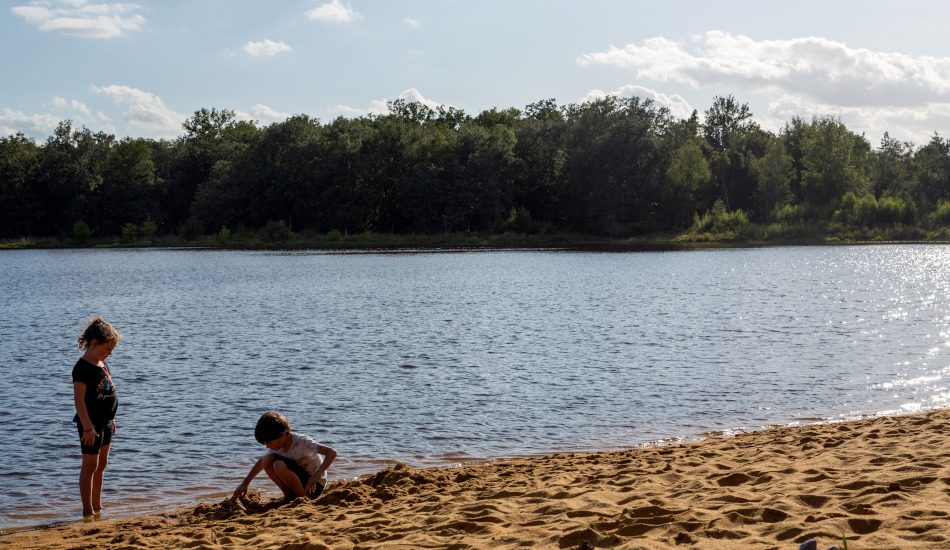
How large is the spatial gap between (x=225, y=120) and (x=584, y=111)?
63.7 metres

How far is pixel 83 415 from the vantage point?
31.3ft

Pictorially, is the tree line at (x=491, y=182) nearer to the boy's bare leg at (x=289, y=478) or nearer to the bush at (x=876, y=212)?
the bush at (x=876, y=212)

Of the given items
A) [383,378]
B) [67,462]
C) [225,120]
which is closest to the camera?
[67,462]

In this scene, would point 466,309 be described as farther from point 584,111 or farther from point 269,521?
point 584,111

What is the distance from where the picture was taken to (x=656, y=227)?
104 m

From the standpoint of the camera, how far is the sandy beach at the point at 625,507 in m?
6.95

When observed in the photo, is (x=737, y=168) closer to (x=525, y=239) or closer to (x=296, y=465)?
(x=525, y=239)

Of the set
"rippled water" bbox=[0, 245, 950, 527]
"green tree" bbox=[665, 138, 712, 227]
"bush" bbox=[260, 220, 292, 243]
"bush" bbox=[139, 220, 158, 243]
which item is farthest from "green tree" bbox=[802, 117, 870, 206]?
"bush" bbox=[139, 220, 158, 243]

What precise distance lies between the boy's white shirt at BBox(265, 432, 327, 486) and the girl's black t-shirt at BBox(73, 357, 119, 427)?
1792 mm

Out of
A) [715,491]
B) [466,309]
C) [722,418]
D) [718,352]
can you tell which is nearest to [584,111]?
[466,309]

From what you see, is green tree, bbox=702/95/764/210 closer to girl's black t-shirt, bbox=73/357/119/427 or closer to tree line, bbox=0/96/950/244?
tree line, bbox=0/96/950/244

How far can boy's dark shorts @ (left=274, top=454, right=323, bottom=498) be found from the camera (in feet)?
32.4

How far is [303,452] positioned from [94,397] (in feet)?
7.46

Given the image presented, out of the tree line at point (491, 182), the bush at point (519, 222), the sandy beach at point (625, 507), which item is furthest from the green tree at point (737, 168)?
the sandy beach at point (625, 507)
